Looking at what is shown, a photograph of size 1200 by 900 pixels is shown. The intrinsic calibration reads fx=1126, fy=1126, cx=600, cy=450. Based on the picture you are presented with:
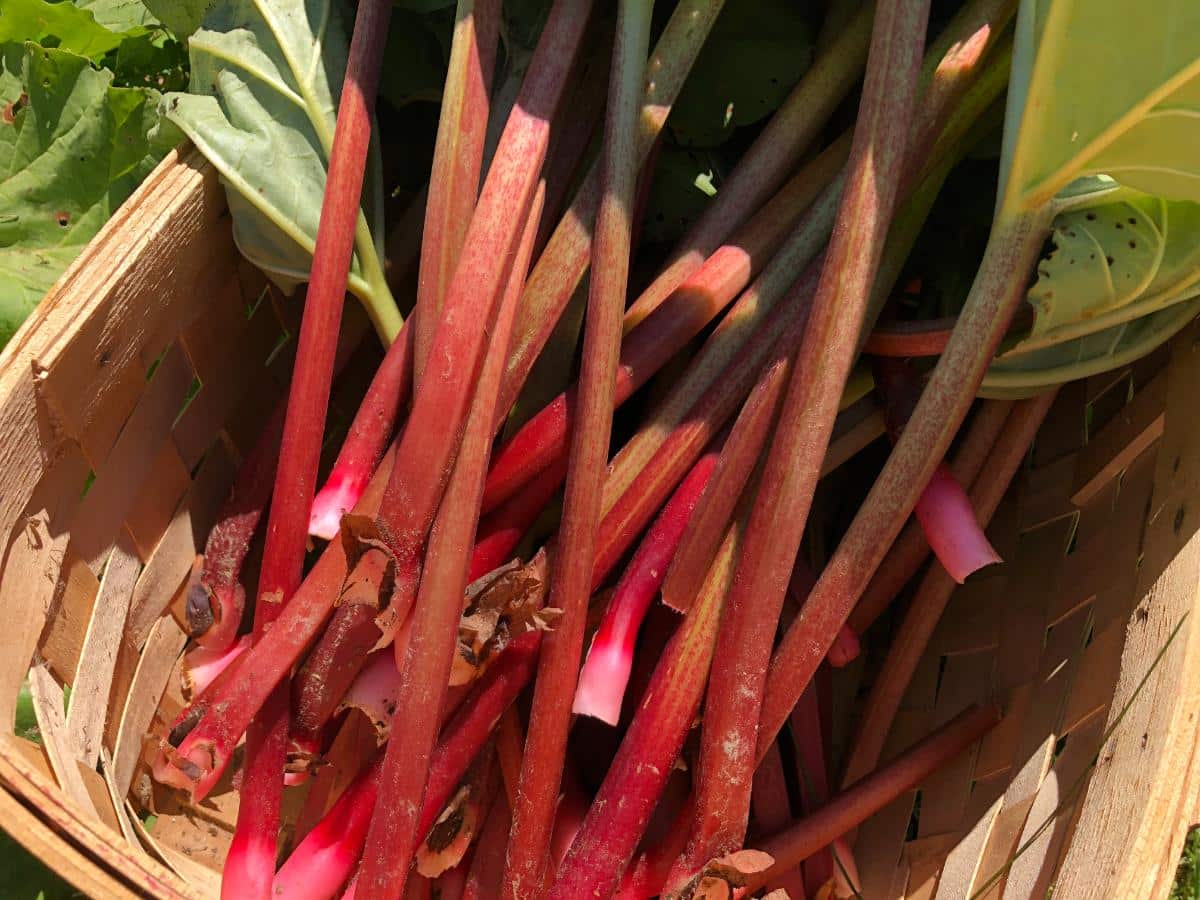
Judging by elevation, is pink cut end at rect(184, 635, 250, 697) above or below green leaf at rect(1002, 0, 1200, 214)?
below

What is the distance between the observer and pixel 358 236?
126cm

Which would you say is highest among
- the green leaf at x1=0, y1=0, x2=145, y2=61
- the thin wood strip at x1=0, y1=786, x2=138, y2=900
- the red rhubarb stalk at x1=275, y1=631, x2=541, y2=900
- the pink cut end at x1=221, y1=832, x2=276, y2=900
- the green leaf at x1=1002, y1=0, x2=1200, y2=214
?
the green leaf at x1=0, y1=0, x2=145, y2=61

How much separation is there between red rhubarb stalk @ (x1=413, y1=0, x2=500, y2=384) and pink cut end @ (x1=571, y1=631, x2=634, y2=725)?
0.33 metres

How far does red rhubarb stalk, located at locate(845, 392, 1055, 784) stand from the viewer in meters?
1.29

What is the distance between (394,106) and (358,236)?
27cm

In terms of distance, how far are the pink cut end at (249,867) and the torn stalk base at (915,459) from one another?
1.62 feet

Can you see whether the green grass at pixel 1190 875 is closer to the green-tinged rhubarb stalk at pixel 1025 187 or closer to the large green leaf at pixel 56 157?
the green-tinged rhubarb stalk at pixel 1025 187

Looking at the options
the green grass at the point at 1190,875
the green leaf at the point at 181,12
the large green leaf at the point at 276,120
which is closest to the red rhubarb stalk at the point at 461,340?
the large green leaf at the point at 276,120

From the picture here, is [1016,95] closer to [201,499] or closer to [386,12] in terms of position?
[386,12]

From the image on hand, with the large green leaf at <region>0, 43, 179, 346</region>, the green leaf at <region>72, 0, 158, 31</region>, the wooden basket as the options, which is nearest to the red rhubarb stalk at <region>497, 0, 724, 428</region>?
the wooden basket

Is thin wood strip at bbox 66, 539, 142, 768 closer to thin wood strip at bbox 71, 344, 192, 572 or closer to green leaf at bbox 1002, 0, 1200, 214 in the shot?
thin wood strip at bbox 71, 344, 192, 572

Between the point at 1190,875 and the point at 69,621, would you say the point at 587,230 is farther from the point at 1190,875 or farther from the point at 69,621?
the point at 1190,875

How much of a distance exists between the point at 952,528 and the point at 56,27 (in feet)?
4.35

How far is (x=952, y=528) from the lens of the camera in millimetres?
1165
